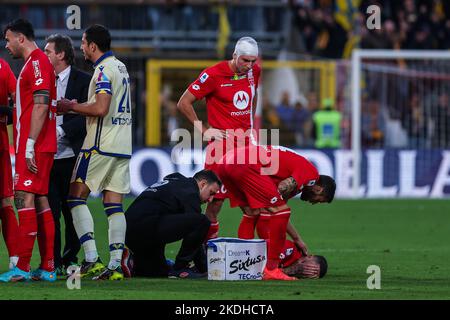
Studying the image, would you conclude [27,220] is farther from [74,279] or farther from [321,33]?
[321,33]

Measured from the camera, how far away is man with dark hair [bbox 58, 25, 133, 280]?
10.5 metres

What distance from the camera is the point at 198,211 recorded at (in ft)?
35.5

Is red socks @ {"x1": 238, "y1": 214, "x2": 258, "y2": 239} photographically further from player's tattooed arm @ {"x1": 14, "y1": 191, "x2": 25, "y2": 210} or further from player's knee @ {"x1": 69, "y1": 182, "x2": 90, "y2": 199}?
player's tattooed arm @ {"x1": 14, "y1": 191, "x2": 25, "y2": 210}

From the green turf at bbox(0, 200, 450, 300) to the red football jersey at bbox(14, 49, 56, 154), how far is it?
1.26 metres

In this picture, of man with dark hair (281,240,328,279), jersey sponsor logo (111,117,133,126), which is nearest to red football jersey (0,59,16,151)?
jersey sponsor logo (111,117,133,126)

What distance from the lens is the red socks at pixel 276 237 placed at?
1102 centimetres

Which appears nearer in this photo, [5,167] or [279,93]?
[5,167]

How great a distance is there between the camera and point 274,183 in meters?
11.3

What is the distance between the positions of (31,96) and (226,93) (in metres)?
2.92

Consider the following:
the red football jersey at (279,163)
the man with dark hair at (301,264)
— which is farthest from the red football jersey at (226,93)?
the man with dark hair at (301,264)

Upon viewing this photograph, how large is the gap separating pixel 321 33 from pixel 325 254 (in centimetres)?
1677

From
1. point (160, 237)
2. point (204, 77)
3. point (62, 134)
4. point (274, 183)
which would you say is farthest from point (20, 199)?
point (204, 77)

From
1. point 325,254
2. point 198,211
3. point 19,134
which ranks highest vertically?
point 19,134
